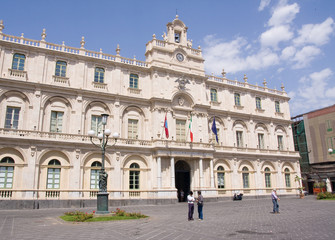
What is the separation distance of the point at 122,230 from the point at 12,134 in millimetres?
17997

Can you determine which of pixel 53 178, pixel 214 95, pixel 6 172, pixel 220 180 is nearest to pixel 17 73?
pixel 6 172

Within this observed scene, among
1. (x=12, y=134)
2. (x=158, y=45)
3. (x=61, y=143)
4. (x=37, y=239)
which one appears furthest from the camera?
(x=158, y=45)

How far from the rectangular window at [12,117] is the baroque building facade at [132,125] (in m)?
0.10

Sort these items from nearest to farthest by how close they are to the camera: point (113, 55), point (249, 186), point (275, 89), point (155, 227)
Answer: point (155, 227), point (113, 55), point (249, 186), point (275, 89)

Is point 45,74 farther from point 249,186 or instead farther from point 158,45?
point 249,186

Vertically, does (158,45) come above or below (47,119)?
above

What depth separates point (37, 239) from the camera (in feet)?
34.1

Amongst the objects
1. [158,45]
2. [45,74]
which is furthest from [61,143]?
[158,45]

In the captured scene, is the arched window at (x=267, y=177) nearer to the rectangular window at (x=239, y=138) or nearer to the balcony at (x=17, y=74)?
the rectangular window at (x=239, y=138)

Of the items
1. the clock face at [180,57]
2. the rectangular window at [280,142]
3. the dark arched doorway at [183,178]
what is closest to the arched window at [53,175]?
the dark arched doorway at [183,178]

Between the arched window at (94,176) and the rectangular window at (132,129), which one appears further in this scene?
the rectangular window at (132,129)

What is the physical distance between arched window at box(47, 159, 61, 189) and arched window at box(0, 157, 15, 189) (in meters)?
3.03

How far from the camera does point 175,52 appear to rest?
3547 cm

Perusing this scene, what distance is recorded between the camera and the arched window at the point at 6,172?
81.4 feet
